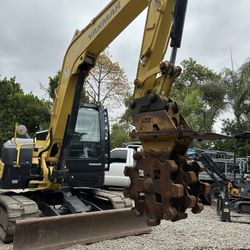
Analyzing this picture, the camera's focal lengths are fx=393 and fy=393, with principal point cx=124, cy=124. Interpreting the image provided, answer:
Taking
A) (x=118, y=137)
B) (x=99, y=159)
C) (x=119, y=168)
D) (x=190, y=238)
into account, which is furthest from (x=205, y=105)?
(x=190, y=238)

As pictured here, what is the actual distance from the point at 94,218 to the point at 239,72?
715 inches

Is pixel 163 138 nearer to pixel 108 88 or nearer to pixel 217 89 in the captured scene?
pixel 217 89

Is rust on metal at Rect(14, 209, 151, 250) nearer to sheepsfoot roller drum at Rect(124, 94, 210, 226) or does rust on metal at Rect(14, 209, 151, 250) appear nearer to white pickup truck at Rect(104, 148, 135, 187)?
sheepsfoot roller drum at Rect(124, 94, 210, 226)

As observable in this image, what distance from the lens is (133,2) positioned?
5508 millimetres

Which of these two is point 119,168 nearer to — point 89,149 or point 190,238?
point 89,149

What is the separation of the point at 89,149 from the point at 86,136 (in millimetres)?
266

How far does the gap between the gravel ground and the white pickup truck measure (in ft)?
17.6

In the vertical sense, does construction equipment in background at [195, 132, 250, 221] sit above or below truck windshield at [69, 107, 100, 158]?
below

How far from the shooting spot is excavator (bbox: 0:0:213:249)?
151 inches

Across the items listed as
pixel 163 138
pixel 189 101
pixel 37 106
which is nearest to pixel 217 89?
pixel 189 101

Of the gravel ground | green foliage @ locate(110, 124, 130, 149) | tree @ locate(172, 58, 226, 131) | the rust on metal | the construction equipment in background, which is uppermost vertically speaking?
tree @ locate(172, 58, 226, 131)

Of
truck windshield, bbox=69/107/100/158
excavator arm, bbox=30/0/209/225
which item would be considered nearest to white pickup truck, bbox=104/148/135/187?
truck windshield, bbox=69/107/100/158

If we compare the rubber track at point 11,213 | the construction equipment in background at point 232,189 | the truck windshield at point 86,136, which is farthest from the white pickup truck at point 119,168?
the rubber track at point 11,213

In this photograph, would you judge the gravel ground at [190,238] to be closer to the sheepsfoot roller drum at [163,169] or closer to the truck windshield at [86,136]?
the truck windshield at [86,136]
